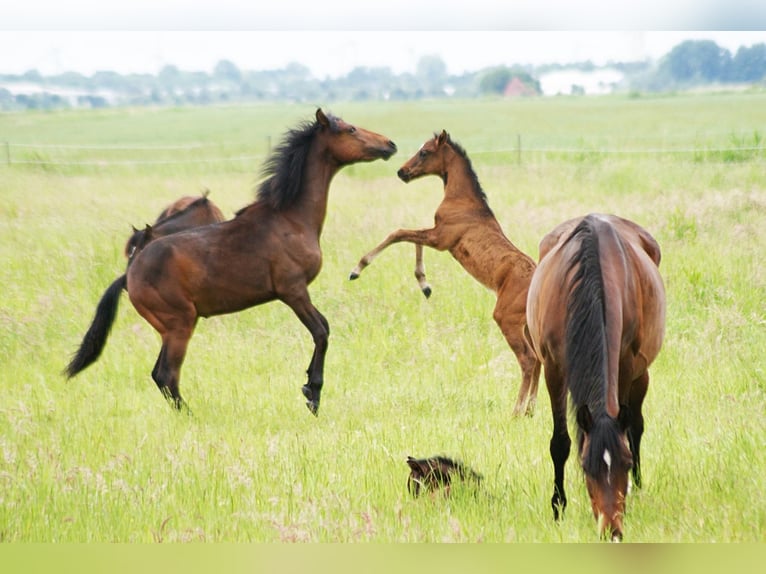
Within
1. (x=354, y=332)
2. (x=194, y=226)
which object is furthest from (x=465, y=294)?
(x=194, y=226)

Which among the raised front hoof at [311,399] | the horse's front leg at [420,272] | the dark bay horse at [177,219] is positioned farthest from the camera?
the horse's front leg at [420,272]

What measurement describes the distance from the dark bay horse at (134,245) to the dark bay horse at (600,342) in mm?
1246

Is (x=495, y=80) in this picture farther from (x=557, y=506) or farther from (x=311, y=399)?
(x=557, y=506)

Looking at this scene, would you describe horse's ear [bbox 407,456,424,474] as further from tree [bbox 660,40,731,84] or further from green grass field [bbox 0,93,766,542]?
tree [bbox 660,40,731,84]

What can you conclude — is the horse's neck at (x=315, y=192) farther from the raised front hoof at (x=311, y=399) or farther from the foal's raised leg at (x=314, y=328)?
the raised front hoof at (x=311, y=399)

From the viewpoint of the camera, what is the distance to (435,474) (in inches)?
123

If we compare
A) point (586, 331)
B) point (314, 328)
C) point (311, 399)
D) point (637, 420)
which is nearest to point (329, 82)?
point (314, 328)

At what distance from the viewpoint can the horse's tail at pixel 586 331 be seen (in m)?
2.59

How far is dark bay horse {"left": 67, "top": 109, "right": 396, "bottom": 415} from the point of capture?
344 cm

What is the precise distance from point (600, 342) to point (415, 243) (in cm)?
124

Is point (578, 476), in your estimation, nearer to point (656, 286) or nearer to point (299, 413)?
point (656, 286)

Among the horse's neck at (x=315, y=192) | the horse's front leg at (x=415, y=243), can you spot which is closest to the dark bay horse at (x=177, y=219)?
the horse's neck at (x=315, y=192)

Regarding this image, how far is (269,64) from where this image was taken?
11.1 feet

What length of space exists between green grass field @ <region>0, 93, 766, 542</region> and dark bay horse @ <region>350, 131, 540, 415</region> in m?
0.05
